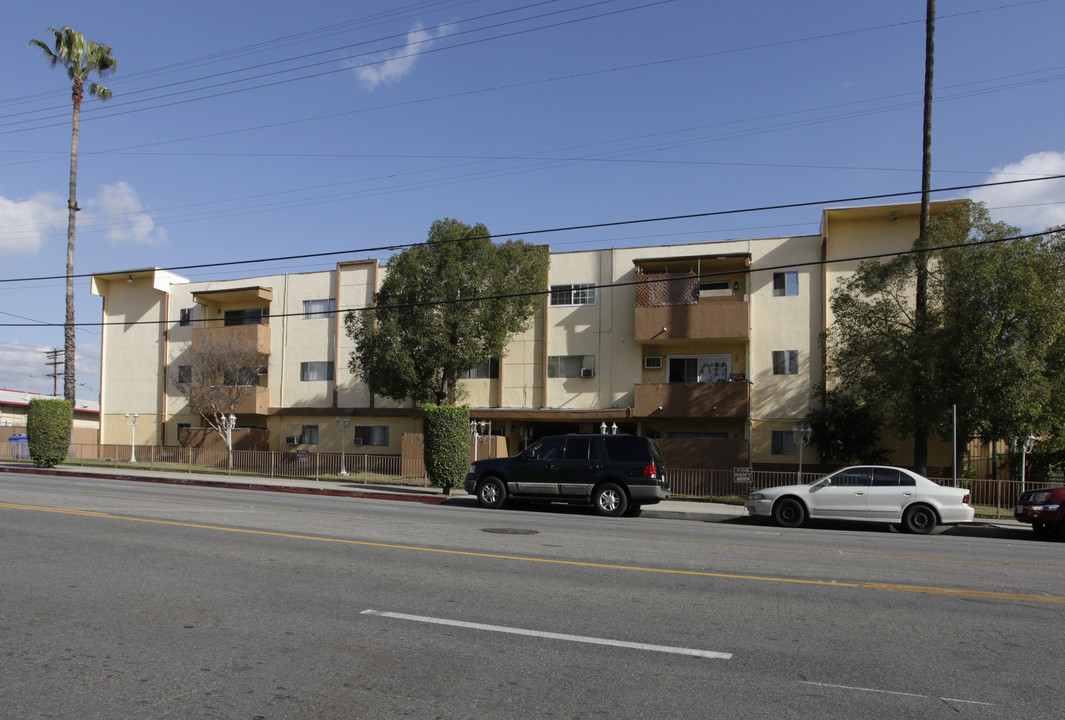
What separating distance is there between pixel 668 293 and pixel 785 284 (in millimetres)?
4755

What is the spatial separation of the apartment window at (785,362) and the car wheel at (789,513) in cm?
1494

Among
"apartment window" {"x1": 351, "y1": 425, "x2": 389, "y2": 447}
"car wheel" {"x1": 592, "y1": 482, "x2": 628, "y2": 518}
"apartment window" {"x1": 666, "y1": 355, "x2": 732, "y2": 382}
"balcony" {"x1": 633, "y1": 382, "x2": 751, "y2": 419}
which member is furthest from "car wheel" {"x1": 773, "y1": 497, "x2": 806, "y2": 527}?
"apartment window" {"x1": 351, "y1": 425, "x2": 389, "y2": 447}

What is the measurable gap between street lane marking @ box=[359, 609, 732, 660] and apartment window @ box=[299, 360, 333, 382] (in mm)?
33227

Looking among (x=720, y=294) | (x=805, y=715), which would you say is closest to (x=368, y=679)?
(x=805, y=715)

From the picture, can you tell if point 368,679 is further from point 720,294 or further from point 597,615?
point 720,294

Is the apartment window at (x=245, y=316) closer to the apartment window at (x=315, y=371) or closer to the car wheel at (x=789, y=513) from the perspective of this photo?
the apartment window at (x=315, y=371)

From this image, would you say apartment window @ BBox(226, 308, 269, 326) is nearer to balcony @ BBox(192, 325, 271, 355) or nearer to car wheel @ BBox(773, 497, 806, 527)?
balcony @ BBox(192, 325, 271, 355)

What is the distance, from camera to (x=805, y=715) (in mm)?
4801

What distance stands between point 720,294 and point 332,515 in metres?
21.8

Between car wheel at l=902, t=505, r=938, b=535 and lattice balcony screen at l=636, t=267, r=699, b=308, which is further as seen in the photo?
lattice balcony screen at l=636, t=267, r=699, b=308

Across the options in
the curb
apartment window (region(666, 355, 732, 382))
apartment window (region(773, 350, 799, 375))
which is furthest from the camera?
apartment window (region(666, 355, 732, 382))

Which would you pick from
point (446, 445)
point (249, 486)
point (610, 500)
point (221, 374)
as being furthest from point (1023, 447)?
point (221, 374)

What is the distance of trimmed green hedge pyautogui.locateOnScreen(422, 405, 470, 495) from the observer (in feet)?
80.1

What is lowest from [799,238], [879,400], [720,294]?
[879,400]
